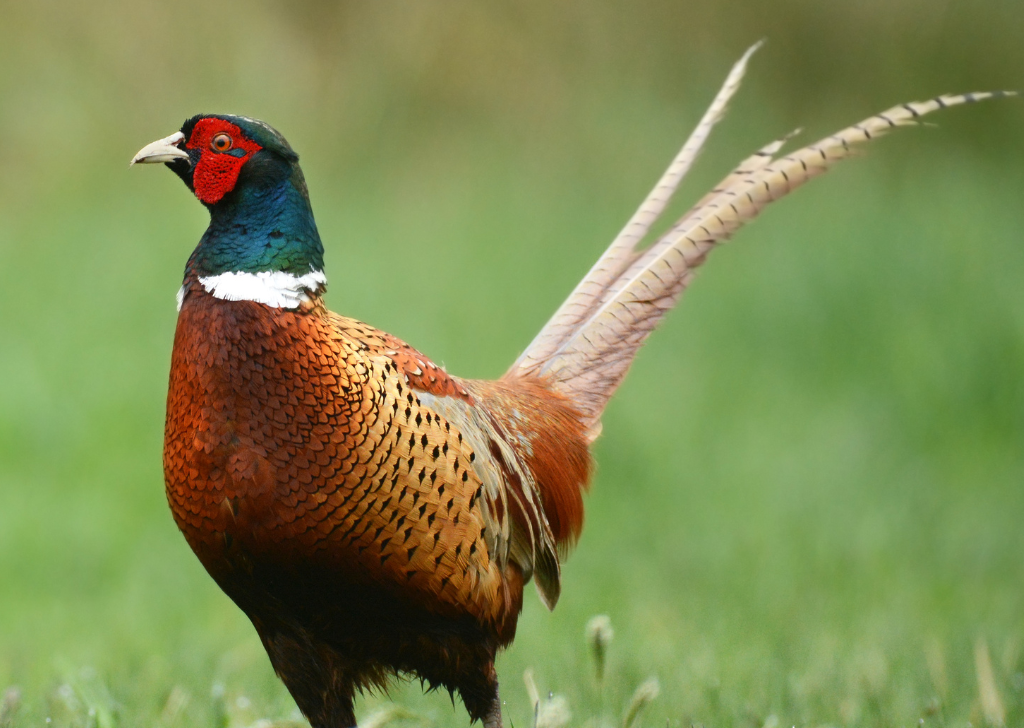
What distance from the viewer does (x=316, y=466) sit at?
2689mm

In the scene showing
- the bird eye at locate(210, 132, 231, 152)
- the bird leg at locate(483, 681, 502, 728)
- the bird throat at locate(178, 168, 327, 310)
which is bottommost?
the bird leg at locate(483, 681, 502, 728)

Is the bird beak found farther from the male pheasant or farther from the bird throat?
the bird throat

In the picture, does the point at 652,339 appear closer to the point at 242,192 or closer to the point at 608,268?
the point at 608,268

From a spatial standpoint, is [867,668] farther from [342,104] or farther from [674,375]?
[342,104]

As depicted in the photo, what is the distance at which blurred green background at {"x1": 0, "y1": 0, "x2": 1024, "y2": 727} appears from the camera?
466cm

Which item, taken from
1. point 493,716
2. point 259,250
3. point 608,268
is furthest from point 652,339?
point 259,250

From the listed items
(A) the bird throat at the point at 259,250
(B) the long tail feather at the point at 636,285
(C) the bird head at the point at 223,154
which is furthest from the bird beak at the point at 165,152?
(B) the long tail feather at the point at 636,285

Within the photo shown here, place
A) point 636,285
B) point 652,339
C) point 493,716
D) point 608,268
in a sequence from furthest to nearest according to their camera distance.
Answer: point 652,339 → point 608,268 → point 636,285 → point 493,716

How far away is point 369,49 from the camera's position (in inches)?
384

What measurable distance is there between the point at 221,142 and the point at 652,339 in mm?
5160

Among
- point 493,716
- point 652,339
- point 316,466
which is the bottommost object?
point 493,716

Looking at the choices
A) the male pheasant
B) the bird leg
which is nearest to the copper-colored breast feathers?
the male pheasant

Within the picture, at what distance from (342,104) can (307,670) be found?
719 cm

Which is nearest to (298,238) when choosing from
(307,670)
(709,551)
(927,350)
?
(307,670)
